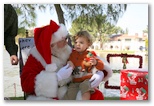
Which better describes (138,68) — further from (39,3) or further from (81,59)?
(39,3)

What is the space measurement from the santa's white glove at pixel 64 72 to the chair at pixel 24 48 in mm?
313

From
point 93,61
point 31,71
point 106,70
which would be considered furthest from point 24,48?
point 106,70

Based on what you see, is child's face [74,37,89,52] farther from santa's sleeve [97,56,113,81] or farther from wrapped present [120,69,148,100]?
wrapped present [120,69,148,100]

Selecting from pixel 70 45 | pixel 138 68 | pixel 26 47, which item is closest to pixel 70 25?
pixel 70 45

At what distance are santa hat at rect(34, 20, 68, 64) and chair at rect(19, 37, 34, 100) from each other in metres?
0.07

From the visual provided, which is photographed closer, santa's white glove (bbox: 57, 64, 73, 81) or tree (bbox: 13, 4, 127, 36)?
santa's white glove (bbox: 57, 64, 73, 81)

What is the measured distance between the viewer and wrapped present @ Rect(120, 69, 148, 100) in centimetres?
325

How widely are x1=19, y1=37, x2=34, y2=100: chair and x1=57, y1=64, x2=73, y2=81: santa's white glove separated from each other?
313 millimetres

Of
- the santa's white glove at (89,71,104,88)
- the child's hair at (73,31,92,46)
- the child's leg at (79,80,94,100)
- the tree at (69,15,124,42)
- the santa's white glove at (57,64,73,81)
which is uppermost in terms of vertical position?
the tree at (69,15,124,42)

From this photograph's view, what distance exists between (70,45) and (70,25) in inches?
6.7

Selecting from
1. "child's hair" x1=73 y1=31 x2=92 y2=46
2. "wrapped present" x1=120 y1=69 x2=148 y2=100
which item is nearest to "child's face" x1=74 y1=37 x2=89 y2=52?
"child's hair" x1=73 y1=31 x2=92 y2=46

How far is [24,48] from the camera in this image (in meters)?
3.23

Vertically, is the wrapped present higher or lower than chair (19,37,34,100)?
lower

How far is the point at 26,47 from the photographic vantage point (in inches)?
127
